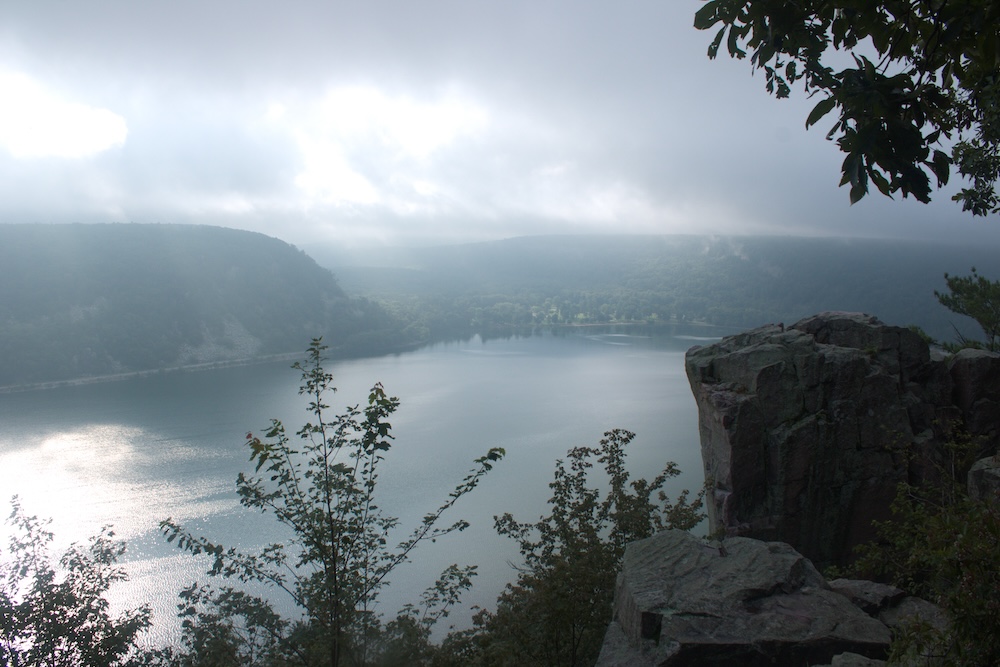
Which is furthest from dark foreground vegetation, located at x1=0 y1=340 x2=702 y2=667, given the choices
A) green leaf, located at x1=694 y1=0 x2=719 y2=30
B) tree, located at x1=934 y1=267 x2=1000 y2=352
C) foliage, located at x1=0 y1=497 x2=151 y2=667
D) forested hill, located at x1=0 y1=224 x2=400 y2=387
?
forested hill, located at x1=0 y1=224 x2=400 y2=387

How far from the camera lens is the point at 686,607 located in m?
4.79

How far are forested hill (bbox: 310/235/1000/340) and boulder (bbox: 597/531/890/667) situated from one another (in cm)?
4388

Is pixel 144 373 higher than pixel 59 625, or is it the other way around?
pixel 59 625

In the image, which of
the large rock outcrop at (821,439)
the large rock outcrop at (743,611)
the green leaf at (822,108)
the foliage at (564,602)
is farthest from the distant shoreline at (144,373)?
the green leaf at (822,108)

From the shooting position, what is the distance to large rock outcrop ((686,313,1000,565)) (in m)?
9.15

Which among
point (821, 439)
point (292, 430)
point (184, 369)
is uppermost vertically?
point (821, 439)

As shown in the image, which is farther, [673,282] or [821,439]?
[673,282]

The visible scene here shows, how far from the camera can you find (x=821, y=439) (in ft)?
30.1

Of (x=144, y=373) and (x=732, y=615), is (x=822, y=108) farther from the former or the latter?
(x=144, y=373)

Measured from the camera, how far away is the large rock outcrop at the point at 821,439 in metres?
9.15

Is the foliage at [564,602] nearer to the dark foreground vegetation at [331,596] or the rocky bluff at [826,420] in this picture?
the dark foreground vegetation at [331,596]

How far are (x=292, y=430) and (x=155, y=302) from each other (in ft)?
131

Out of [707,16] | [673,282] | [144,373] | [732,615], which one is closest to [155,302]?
[144,373]

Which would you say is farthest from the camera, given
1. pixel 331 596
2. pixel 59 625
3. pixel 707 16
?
pixel 59 625
